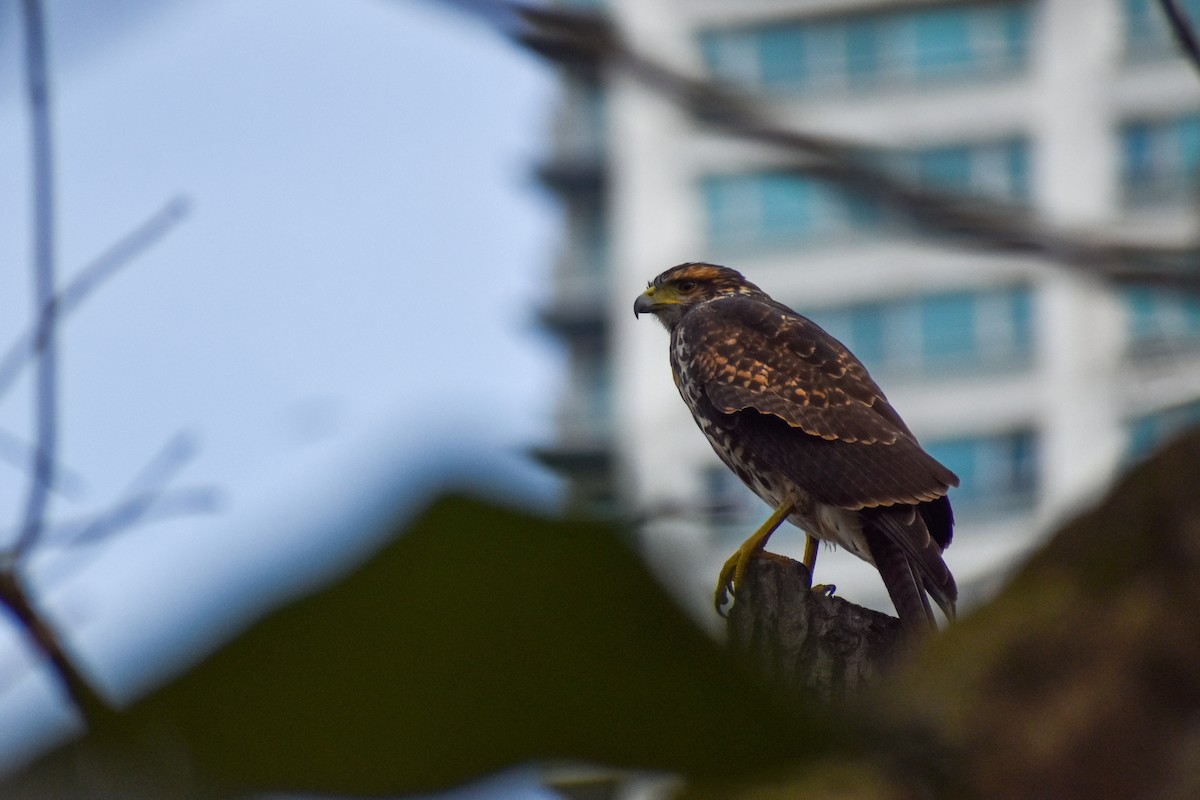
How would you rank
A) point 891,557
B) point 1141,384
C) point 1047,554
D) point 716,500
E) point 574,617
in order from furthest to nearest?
point 891,557 < point 716,500 < point 1141,384 < point 1047,554 < point 574,617

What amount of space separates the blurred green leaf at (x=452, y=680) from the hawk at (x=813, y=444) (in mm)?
3385

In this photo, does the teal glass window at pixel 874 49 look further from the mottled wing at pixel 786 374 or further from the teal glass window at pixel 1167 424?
the teal glass window at pixel 1167 424

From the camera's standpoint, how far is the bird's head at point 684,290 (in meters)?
6.77

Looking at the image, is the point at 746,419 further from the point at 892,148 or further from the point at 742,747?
A: the point at 742,747

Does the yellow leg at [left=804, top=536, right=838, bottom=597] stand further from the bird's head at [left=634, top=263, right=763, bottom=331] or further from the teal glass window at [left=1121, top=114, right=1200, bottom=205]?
the teal glass window at [left=1121, top=114, right=1200, bottom=205]

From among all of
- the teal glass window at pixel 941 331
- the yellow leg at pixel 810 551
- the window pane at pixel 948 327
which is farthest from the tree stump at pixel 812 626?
the window pane at pixel 948 327

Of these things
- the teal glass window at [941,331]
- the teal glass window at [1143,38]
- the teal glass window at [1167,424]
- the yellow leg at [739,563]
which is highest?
the teal glass window at [1143,38]

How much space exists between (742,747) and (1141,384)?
56.0 inches

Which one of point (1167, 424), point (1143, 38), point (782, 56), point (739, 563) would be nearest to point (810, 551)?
point (739, 563)

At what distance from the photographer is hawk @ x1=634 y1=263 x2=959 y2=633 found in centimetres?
468

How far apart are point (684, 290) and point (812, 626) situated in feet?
11.4

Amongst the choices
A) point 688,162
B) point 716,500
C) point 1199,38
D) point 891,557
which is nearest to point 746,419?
point 891,557

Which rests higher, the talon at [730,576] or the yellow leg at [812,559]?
the talon at [730,576]

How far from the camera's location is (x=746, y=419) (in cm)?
549
